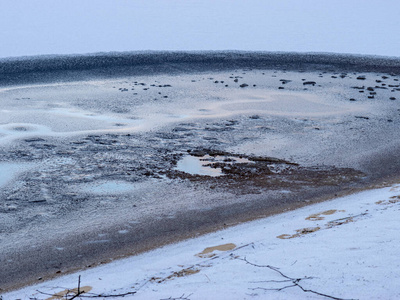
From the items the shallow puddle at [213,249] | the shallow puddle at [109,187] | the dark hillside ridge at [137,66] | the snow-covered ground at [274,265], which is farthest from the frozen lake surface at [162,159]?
the dark hillside ridge at [137,66]

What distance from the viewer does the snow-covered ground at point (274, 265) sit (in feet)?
10.8

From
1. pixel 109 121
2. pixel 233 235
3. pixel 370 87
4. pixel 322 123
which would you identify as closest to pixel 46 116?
pixel 109 121

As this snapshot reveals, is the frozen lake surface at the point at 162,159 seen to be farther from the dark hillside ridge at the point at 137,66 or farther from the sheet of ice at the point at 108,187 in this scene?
the dark hillside ridge at the point at 137,66

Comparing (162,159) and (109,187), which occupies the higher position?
(162,159)

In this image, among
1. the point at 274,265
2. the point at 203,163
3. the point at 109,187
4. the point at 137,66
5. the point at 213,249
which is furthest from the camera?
the point at 137,66

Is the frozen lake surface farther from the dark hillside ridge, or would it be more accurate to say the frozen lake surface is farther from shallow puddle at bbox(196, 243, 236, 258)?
the dark hillside ridge

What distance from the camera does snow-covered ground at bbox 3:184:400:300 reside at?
10.8ft

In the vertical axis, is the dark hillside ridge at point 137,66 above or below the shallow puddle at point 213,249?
above

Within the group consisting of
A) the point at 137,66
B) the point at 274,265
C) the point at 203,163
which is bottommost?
the point at 203,163

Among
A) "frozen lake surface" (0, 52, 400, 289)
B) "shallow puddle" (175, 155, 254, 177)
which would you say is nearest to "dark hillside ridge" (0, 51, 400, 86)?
"frozen lake surface" (0, 52, 400, 289)

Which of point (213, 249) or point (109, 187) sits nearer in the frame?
point (213, 249)

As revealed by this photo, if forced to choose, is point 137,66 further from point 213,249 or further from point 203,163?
point 213,249

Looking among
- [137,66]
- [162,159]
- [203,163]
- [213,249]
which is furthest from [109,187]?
[137,66]

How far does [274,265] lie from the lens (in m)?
3.88
